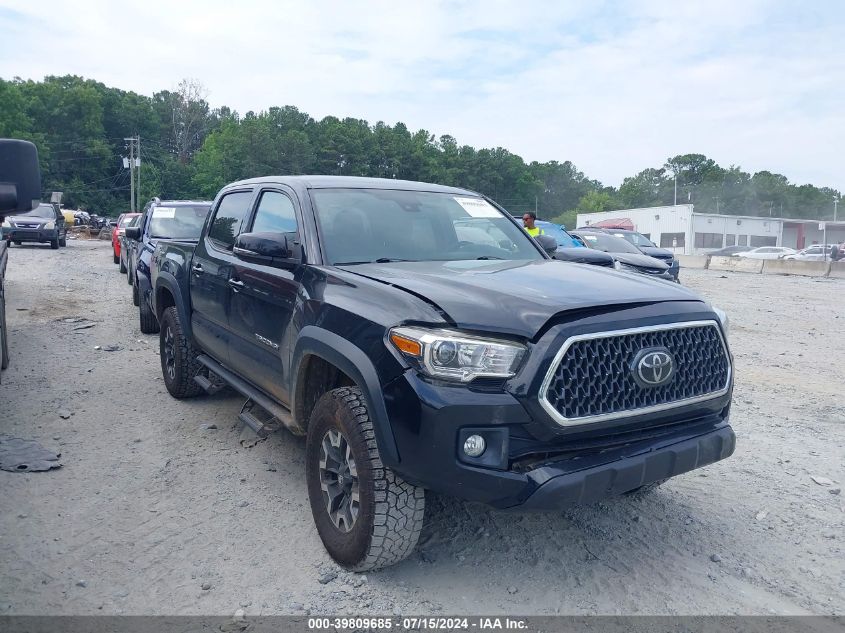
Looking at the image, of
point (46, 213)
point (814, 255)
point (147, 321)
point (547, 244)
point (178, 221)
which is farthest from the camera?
point (814, 255)

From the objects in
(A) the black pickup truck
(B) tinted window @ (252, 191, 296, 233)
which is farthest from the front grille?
(B) tinted window @ (252, 191, 296, 233)

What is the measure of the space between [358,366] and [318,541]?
115 centimetres

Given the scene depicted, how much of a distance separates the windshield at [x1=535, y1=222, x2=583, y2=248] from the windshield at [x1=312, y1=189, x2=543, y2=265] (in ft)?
32.1

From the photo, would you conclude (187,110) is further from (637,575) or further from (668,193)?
(637,575)

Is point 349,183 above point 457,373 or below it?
above

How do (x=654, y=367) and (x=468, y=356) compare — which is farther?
(x=654, y=367)

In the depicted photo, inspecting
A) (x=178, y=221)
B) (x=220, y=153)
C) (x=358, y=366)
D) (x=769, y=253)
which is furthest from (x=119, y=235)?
(x=220, y=153)

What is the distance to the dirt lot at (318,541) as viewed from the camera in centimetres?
313

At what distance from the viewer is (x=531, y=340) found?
2.82 meters

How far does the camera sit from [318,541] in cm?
365

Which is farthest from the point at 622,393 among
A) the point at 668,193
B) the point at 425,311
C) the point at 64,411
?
the point at 668,193

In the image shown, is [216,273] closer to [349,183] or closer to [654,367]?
[349,183]

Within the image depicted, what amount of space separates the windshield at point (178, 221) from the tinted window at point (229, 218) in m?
4.85

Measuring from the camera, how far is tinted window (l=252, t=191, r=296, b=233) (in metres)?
4.30
